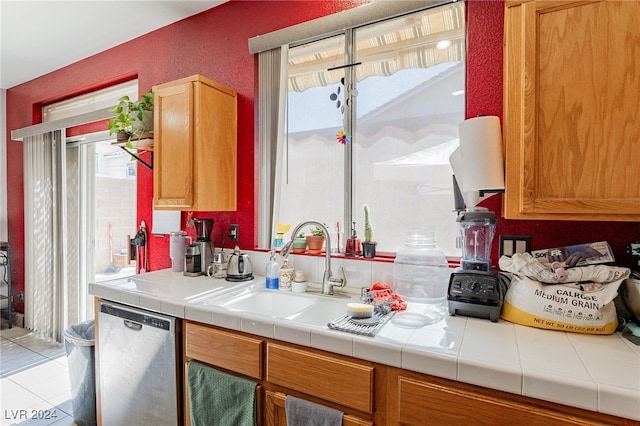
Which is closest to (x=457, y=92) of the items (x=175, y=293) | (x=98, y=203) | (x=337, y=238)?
(x=337, y=238)

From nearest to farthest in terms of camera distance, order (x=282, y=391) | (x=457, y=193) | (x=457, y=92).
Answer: (x=282, y=391), (x=457, y=193), (x=457, y=92)

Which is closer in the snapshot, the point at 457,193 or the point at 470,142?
the point at 470,142

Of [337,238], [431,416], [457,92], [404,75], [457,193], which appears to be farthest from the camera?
[337,238]

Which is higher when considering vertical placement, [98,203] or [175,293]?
[98,203]

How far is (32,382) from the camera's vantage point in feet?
8.56

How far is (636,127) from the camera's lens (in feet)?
3.49

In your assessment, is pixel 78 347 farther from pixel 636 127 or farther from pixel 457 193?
pixel 636 127

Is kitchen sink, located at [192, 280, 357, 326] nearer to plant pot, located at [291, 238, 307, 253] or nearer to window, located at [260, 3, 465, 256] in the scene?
plant pot, located at [291, 238, 307, 253]

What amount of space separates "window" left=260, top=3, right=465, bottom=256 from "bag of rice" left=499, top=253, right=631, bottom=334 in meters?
0.44

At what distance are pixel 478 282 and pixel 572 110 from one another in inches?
25.9

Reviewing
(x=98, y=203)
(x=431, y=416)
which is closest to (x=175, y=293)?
(x=431, y=416)

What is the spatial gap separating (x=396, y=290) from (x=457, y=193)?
545 millimetres

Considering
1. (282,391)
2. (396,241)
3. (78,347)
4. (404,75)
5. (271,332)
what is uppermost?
(404,75)

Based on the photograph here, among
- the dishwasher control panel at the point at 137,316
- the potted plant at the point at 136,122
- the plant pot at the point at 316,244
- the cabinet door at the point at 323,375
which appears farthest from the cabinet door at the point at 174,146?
the cabinet door at the point at 323,375
